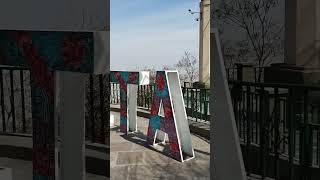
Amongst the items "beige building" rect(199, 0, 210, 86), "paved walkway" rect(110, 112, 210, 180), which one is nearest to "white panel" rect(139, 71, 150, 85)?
"paved walkway" rect(110, 112, 210, 180)

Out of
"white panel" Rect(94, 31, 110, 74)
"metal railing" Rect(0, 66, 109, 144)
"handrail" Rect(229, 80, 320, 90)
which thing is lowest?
"metal railing" Rect(0, 66, 109, 144)

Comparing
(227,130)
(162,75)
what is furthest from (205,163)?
(227,130)

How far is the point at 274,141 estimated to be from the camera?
2.54 m

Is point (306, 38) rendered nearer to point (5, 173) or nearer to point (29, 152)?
point (29, 152)

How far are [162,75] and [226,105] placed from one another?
301 centimetres

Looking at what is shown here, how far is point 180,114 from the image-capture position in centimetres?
495

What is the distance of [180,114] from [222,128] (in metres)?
2.89

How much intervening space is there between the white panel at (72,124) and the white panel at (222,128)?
686 millimetres

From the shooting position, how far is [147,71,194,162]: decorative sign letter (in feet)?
15.6

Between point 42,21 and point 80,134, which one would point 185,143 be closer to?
point 80,134

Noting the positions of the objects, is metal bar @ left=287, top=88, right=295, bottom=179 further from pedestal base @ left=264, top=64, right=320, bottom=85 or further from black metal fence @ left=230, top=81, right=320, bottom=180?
pedestal base @ left=264, top=64, right=320, bottom=85

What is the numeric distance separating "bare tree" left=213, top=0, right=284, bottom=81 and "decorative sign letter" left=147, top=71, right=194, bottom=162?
2.82 meters

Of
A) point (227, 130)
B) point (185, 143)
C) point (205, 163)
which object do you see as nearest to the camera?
point (227, 130)

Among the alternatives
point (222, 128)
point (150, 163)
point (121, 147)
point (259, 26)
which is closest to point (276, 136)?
point (222, 128)
